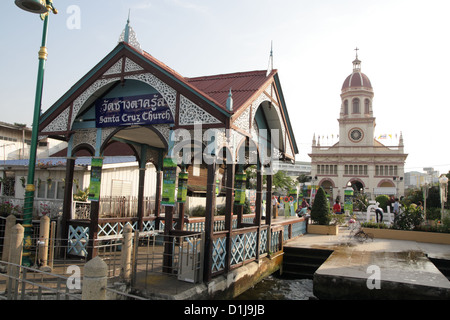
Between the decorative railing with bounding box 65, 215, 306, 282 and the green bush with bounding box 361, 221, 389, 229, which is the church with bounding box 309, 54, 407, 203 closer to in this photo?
the green bush with bounding box 361, 221, 389, 229

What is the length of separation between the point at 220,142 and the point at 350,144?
5466 centimetres

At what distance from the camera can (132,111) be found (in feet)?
28.7

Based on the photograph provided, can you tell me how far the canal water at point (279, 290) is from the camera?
30.8 ft

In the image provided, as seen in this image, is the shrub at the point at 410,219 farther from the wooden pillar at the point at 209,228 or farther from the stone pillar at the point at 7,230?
the stone pillar at the point at 7,230

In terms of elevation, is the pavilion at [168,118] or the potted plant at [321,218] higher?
the pavilion at [168,118]

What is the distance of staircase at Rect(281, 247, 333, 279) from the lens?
1214 cm

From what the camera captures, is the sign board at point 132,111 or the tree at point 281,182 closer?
the sign board at point 132,111

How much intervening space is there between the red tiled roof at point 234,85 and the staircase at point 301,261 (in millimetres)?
6406

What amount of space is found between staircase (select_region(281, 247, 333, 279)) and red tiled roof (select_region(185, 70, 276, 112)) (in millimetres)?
6406

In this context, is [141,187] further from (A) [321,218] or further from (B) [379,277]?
(A) [321,218]

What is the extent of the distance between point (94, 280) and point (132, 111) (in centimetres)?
536

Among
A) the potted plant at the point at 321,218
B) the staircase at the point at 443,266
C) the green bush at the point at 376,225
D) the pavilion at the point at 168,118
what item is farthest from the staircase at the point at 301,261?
the green bush at the point at 376,225

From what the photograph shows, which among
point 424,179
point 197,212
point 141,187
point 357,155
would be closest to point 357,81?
point 357,155
